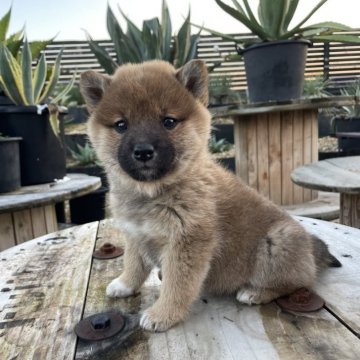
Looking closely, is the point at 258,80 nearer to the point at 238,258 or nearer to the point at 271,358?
the point at 238,258

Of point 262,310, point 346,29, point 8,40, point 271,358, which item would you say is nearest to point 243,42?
point 346,29

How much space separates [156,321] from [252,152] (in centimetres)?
335

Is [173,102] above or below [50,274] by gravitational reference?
above

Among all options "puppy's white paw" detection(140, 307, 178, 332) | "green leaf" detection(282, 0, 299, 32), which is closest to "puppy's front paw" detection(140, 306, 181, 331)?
"puppy's white paw" detection(140, 307, 178, 332)

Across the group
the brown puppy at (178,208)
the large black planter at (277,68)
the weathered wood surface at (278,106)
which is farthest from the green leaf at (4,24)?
the brown puppy at (178,208)

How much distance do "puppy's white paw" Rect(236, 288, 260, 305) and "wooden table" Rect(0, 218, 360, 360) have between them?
0.12 feet

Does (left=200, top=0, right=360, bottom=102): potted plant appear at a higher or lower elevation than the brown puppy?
higher

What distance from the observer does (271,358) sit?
1148mm

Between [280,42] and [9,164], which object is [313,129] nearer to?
[280,42]

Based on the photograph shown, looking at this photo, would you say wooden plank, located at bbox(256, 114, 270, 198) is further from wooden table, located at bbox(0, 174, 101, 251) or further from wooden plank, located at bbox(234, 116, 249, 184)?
wooden table, located at bbox(0, 174, 101, 251)

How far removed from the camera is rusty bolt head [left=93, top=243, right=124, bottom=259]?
6.67 feet

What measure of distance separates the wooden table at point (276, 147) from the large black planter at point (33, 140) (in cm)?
199

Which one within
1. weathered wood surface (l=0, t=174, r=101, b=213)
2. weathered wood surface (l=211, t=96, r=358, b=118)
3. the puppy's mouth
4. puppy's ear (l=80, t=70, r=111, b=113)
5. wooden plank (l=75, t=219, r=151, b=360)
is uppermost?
puppy's ear (l=80, t=70, r=111, b=113)

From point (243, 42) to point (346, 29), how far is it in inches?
43.9
